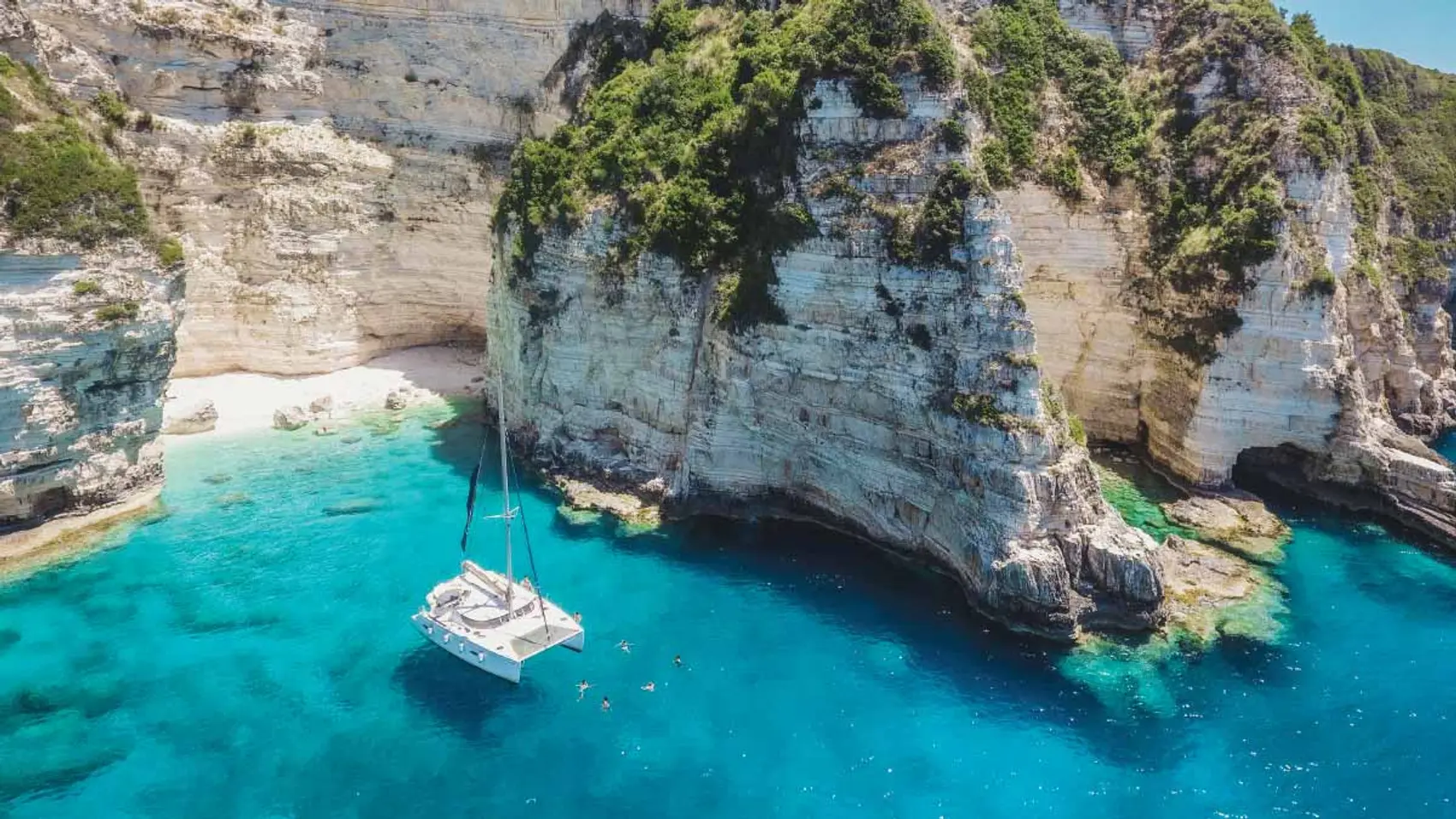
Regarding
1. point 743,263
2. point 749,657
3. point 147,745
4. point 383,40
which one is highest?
point 383,40

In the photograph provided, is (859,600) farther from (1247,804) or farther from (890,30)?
(890,30)

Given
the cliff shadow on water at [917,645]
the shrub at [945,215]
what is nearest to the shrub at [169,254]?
the cliff shadow on water at [917,645]

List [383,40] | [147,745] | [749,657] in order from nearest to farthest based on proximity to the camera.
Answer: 1. [147,745]
2. [749,657]
3. [383,40]

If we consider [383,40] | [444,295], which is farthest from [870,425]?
[383,40]

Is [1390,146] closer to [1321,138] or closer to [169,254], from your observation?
[1321,138]

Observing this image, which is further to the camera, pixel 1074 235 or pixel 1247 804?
pixel 1074 235

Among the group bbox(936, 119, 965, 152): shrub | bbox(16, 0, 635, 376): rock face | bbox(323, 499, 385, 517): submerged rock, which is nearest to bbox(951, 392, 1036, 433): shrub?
bbox(936, 119, 965, 152): shrub
